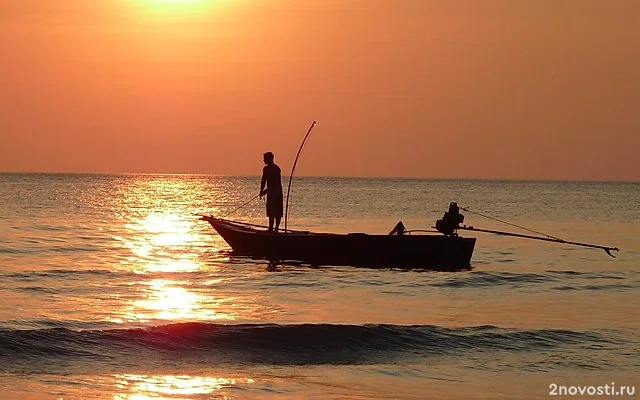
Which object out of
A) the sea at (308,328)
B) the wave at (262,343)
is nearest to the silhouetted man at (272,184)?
the sea at (308,328)

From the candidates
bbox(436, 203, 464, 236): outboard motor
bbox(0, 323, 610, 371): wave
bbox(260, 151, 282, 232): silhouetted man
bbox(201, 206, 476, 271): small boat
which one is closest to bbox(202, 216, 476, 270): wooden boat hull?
bbox(201, 206, 476, 271): small boat

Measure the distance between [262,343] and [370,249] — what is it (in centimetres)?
908

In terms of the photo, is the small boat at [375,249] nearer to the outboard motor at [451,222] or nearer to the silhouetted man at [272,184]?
the outboard motor at [451,222]

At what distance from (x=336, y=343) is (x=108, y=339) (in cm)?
313

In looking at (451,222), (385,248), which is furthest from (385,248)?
(451,222)

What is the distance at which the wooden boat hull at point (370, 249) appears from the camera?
23.1m

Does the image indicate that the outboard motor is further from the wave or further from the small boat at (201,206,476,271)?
the wave

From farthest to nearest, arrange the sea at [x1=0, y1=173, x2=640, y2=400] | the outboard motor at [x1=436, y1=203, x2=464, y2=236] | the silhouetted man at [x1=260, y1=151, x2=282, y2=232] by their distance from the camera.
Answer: the silhouetted man at [x1=260, y1=151, x2=282, y2=232] → the outboard motor at [x1=436, y1=203, x2=464, y2=236] → the sea at [x1=0, y1=173, x2=640, y2=400]

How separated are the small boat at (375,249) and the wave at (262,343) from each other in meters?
7.38

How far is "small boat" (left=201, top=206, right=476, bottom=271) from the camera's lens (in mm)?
23125

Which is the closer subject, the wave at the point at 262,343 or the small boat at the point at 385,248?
the wave at the point at 262,343

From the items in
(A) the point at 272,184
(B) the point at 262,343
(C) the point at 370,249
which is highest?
(A) the point at 272,184

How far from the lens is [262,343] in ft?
48.2

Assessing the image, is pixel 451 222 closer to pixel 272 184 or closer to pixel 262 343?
pixel 272 184
